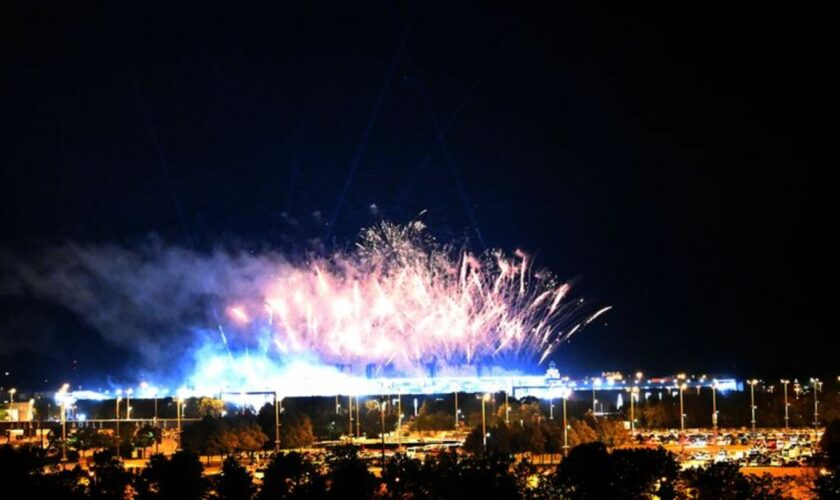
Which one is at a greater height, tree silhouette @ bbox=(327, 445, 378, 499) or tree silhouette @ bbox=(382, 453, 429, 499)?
tree silhouette @ bbox=(327, 445, 378, 499)

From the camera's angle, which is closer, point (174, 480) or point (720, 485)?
point (720, 485)

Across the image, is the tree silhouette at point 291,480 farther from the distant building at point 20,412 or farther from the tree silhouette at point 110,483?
the distant building at point 20,412

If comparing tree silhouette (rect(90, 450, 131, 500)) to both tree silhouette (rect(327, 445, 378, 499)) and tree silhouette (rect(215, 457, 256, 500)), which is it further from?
tree silhouette (rect(327, 445, 378, 499))

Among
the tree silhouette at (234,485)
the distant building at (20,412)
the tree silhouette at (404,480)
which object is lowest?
the distant building at (20,412)

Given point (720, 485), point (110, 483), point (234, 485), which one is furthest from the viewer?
point (110, 483)

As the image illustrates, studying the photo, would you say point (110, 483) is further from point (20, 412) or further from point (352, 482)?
point (20, 412)

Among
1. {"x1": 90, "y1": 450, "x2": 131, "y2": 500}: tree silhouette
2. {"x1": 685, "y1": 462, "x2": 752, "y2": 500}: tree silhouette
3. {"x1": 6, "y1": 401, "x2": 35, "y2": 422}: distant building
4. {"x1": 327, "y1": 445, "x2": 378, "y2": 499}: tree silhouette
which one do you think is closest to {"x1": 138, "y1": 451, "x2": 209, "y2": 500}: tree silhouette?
{"x1": 90, "y1": 450, "x2": 131, "y2": 500}: tree silhouette

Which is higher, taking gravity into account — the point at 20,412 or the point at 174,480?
the point at 174,480

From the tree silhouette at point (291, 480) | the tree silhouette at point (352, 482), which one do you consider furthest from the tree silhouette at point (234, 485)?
the tree silhouette at point (352, 482)

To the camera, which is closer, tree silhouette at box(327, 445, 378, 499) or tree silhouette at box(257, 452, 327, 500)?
tree silhouette at box(257, 452, 327, 500)

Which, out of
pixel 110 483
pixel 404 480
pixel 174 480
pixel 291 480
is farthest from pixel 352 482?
pixel 110 483

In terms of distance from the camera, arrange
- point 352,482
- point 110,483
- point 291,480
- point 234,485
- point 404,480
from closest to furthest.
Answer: point 352,482
point 234,485
point 110,483
point 291,480
point 404,480
